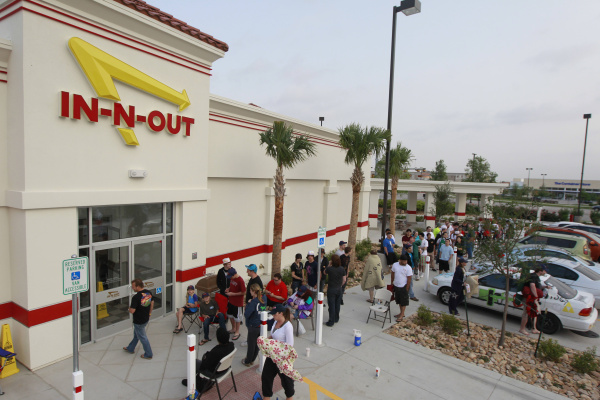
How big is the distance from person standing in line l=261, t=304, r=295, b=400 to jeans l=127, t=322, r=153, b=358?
2.76 meters

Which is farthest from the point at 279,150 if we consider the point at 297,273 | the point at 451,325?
the point at 451,325

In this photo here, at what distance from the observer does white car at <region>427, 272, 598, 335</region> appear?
344 inches

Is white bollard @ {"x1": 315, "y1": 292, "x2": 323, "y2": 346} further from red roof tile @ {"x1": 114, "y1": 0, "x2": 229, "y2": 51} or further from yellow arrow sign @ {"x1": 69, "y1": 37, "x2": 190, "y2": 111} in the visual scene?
red roof tile @ {"x1": 114, "y1": 0, "x2": 229, "y2": 51}

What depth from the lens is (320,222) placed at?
16.8 metres

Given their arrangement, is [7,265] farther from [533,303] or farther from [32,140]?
[533,303]

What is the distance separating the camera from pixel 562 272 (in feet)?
36.0

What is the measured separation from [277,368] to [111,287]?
4.47 meters

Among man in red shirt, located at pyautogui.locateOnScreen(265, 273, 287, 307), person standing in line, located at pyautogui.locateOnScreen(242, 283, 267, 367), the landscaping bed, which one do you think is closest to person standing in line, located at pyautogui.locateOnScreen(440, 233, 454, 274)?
the landscaping bed

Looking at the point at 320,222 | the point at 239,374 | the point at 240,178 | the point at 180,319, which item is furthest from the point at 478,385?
the point at 320,222

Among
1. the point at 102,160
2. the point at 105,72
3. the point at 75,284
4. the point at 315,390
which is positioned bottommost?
the point at 315,390

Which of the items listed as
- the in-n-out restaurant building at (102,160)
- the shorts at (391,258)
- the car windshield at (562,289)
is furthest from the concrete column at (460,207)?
the in-n-out restaurant building at (102,160)

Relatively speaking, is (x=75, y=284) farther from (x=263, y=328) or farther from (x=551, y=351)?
(x=551, y=351)

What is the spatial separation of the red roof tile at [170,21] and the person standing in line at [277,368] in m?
6.73

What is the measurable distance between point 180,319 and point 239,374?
90.2 inches
